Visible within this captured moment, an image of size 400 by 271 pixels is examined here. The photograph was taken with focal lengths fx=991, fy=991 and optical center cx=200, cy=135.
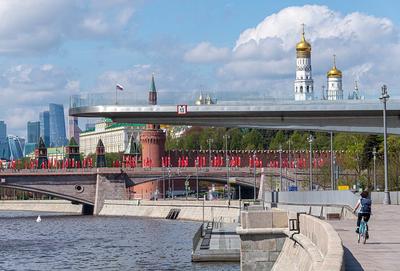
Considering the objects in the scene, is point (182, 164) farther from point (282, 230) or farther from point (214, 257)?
point (282, 230)

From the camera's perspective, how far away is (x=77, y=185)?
13488 cm

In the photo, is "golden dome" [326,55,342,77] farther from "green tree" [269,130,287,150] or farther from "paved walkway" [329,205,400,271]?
"paved walkway" [329,205,400,271]

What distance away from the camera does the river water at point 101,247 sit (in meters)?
56.4

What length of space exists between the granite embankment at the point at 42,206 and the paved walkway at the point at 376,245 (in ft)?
395

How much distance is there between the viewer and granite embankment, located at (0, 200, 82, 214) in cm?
15789

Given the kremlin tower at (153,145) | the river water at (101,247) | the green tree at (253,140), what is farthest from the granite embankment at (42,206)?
the river water at (101,247)

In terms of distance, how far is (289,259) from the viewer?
27.4 meters

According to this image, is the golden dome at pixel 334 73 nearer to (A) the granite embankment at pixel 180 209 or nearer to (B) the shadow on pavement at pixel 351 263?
(A) the granite embankment at pixel 180 209

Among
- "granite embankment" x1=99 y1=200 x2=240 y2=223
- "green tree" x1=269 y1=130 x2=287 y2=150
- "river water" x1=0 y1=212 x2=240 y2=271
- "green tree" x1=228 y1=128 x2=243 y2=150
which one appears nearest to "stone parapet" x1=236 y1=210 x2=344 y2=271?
"river water" x1=0 y1=212 x2=240 y2=271

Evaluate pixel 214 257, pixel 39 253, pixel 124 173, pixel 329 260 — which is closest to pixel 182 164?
pixel 124 173

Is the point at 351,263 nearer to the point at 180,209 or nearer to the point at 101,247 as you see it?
the point at 101,247

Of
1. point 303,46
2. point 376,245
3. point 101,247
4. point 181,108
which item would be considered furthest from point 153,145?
point 376,245

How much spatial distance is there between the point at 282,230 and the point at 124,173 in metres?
107

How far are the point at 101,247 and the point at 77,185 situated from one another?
211 feet
